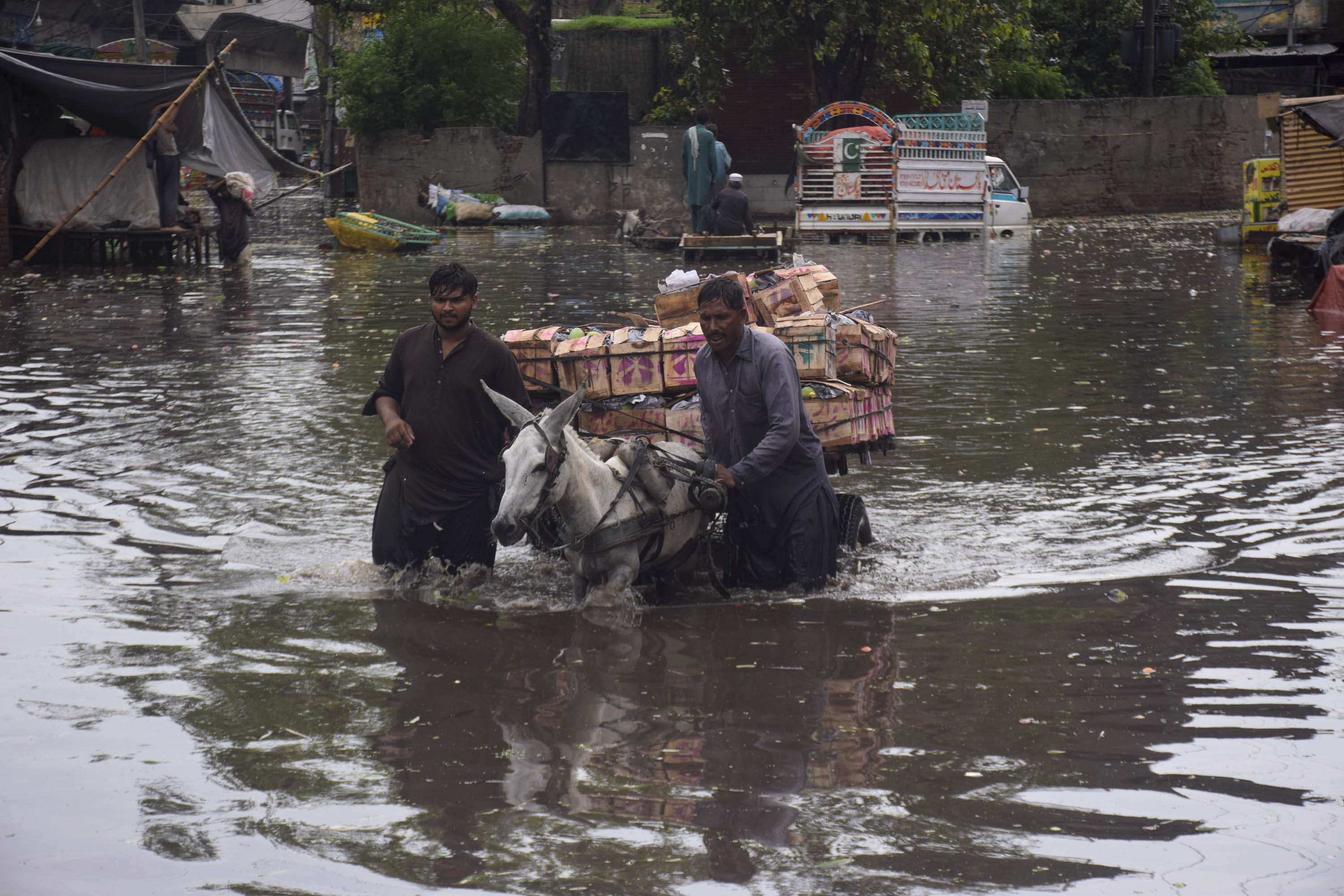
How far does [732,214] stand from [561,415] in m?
17.4

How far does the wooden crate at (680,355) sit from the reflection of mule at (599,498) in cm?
47

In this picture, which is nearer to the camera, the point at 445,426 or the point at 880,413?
the point at 445,426

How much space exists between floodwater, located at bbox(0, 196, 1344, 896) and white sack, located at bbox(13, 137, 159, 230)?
12.1 m

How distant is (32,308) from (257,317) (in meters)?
2.86

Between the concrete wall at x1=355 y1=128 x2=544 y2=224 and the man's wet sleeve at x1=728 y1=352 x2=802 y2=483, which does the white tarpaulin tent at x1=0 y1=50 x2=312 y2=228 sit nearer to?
the concrete wall at x1=355 y1=128 x2=544 y2=224

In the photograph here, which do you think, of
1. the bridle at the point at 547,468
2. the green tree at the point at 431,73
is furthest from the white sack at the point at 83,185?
the bridle at the point at 547,468

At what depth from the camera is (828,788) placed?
4285mm

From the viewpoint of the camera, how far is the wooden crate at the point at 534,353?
6.84 metres

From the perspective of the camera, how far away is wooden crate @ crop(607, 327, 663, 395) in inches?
262

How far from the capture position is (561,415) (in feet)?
17.6

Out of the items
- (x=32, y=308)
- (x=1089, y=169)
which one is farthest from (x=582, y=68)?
(x=32, y=308)

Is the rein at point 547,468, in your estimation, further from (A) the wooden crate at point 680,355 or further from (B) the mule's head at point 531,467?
(A) the wooden crate at point 680,355

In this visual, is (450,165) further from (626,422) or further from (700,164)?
(626,422)

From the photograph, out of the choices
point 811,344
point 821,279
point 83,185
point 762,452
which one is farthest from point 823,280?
point 83,185
